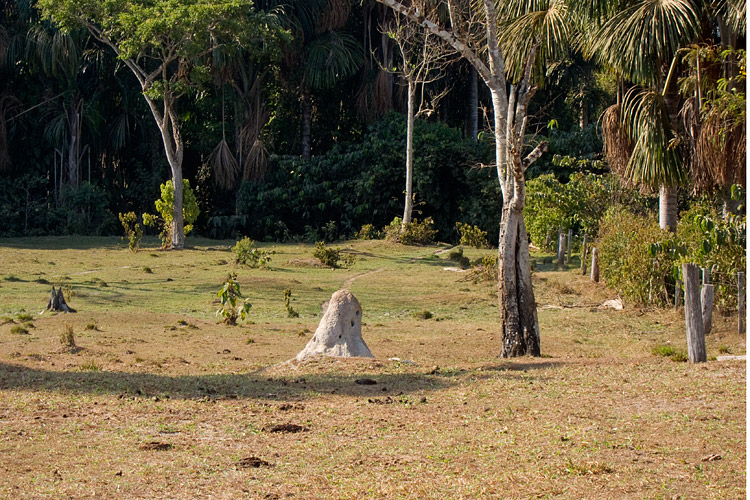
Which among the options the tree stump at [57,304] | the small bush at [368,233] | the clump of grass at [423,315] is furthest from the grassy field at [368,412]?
the small bush at [368,233]

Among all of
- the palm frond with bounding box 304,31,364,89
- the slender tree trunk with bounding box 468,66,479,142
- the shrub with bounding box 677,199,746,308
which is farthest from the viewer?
the slender tree trunk with bounding box 468,66,479,142

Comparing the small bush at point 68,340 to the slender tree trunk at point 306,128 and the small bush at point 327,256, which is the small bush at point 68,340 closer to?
the small bush at point 327,256

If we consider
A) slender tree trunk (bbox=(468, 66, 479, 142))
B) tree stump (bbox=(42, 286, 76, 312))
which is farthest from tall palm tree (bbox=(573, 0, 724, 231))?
slender tree trunk (bbox=(468, 66, 479, 142))

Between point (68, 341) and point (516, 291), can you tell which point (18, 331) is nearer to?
point (68, 341)

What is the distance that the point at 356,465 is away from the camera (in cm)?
587

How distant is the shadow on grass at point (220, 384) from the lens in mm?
8217

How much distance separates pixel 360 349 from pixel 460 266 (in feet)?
44.7

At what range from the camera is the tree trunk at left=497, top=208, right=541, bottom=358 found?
35.4 ft

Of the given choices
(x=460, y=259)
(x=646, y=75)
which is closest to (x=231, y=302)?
(x=646, y=75)

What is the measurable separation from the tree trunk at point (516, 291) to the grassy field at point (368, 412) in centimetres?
34

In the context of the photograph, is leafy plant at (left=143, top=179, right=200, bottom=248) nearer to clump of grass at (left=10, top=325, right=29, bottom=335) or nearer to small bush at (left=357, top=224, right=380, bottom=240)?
small bush at (left=357, top=224, right=380, bottom=240)

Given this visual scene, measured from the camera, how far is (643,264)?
50.1 feet

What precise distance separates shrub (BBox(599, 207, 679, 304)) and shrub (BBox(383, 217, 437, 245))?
512 inches

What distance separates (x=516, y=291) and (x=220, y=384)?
12.7 ft
